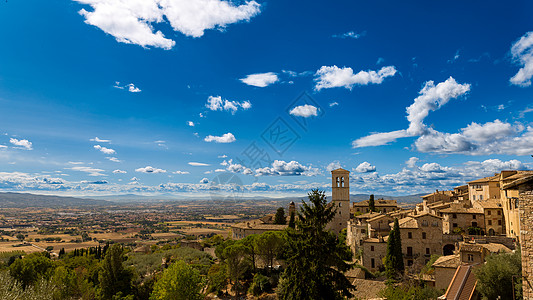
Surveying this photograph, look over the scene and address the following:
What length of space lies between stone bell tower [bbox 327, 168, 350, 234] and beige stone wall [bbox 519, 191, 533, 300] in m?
45.7

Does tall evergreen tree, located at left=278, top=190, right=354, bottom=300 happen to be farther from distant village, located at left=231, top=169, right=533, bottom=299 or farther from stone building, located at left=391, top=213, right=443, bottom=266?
stone building, located at left=391, top=213, right=443, bottom=266

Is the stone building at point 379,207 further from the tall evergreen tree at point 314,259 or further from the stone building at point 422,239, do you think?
the tall evergreen tree at point 314,259

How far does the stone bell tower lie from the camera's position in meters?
53.0

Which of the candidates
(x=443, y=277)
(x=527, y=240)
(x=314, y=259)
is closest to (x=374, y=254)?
(x=443, y=277)

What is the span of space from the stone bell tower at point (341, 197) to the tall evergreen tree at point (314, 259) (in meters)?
36.7

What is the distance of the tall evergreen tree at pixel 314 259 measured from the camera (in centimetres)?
1596

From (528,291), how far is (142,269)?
148 feet

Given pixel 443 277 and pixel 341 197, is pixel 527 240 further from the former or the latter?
pixel 341 197

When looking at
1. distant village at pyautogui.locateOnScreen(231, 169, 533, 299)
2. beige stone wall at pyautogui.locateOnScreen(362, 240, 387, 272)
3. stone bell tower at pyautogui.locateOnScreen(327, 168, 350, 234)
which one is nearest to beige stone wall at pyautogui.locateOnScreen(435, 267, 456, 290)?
distant village at pyautogui.locateOnScreen(231, 169, 533, 299)

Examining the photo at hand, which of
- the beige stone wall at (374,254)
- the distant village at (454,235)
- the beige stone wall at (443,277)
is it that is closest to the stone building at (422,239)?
the distant village at (454,235)

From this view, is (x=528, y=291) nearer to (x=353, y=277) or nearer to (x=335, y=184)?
(x=353, y=277)

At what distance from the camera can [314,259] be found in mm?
16391

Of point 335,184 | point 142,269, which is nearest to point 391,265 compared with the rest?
point 335,184

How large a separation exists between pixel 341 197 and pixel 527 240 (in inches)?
1827
